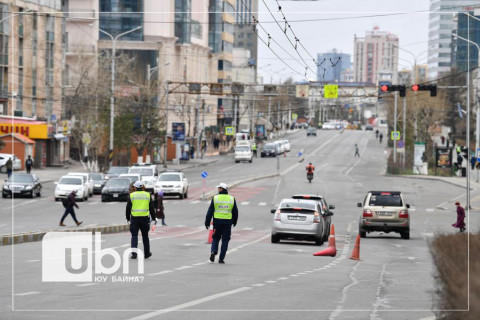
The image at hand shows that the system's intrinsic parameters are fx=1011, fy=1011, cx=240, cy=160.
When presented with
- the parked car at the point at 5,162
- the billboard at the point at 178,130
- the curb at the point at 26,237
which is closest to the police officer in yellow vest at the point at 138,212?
the curb at the point at 26,237

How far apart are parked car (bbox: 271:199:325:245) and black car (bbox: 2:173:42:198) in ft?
88.9

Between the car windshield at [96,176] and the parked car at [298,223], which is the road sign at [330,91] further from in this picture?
the parked car at [298,223]

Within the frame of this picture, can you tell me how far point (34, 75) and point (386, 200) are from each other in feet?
189

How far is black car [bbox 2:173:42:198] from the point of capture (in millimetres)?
53969

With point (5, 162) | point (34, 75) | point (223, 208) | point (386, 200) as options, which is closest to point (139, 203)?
point (223, 208)

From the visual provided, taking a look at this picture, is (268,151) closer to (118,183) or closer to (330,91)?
(330,91)

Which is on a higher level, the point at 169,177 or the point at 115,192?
the point at 169,177

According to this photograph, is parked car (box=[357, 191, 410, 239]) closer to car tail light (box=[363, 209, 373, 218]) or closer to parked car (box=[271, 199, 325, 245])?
car tail light (box=[363, 209, 373, 218])

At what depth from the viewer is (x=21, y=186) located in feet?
179

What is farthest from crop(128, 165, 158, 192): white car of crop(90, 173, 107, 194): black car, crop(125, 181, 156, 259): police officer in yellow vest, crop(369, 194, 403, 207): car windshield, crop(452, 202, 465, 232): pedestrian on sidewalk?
crop(125, 181, 156, 259): police officer in yellow vest

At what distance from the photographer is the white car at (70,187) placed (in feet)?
174

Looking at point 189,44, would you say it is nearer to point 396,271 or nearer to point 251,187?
point 251,187

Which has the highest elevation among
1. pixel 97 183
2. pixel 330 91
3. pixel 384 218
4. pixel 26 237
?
pixel 330 91

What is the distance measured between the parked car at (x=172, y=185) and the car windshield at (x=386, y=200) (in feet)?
73.9
